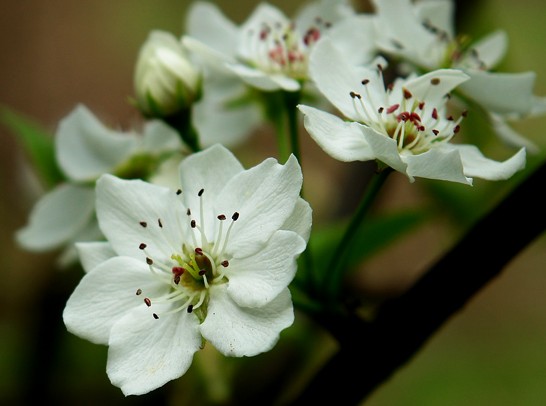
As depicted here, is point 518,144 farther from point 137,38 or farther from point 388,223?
point 137,38

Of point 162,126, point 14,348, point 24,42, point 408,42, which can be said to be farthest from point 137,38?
point 408,42

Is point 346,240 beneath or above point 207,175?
beneath

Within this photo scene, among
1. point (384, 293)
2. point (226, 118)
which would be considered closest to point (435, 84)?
point (226, 118)

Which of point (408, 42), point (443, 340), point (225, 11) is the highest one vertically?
point (408, 42)

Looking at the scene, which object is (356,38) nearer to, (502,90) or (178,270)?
(502,90)

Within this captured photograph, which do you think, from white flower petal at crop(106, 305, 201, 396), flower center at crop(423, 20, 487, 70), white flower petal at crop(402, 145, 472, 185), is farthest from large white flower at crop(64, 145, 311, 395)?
flower center at crop(423, 20, 487, 70)
